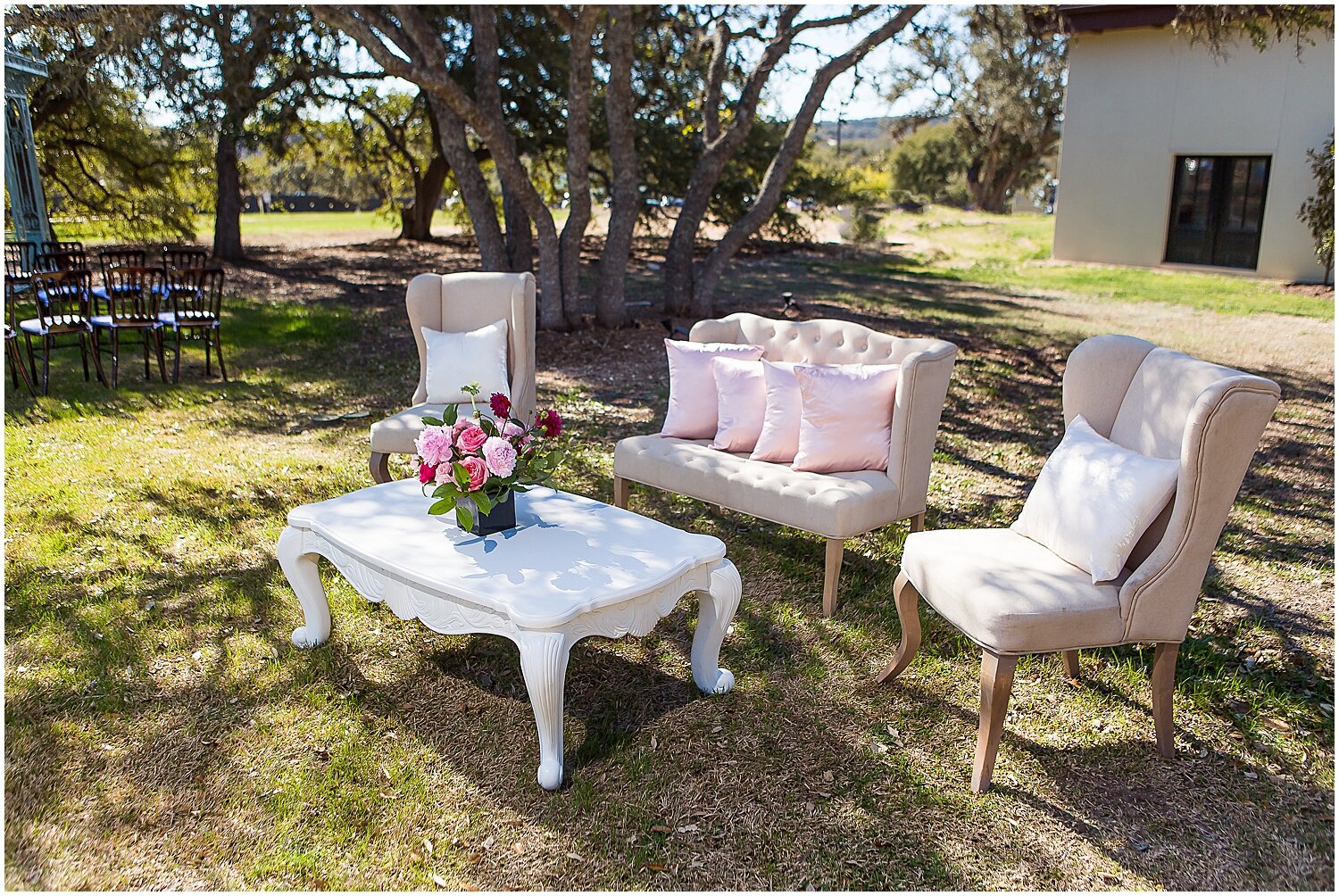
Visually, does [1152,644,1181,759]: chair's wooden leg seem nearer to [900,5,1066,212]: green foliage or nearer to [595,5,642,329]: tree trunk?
[595,5,642,329]: tree trunk

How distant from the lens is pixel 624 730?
3145 mm

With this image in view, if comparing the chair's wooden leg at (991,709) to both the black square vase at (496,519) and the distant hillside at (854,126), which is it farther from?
the distant hillside at (854,126)

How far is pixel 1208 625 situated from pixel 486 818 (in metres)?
2.80

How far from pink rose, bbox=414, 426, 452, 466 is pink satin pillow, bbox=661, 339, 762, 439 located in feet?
5.08

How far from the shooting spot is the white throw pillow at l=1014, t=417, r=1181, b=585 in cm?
288

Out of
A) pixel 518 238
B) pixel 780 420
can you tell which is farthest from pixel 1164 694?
pixel 518 238

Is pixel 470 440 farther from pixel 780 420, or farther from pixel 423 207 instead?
pixel 423 207

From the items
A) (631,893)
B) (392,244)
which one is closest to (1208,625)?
(631,893)

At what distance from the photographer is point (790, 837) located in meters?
2.66

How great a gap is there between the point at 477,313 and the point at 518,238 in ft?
16.1

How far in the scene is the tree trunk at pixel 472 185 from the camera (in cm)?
836

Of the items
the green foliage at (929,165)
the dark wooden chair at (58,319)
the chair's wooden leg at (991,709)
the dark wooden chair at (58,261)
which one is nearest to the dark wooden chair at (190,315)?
the dark wooden chair at (58,319)

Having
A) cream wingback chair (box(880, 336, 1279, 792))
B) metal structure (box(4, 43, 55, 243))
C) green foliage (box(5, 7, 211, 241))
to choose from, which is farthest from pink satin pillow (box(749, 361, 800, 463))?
metal structure (box(4, 43, 55, 243))

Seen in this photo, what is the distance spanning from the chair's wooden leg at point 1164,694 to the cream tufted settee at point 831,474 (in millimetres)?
1167
